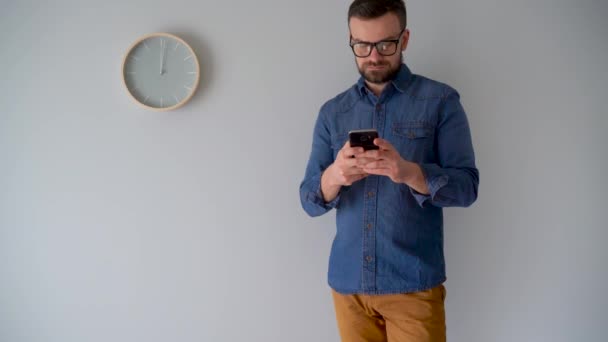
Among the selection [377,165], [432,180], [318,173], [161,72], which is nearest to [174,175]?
[161,72]

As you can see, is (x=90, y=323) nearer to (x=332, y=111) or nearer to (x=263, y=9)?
(x=332, y=111)

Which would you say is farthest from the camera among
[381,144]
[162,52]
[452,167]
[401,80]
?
[162,52]

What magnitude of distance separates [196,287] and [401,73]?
110 cm

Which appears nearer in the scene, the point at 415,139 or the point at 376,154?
the point at 376,154

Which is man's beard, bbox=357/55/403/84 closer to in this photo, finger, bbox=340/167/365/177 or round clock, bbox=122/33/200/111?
finger, bbox=340/167/365/177

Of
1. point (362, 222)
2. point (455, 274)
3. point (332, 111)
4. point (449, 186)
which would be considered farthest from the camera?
point (455, 274)

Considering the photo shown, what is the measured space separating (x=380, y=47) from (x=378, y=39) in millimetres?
26

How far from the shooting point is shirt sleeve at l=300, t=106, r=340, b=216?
1.21 m

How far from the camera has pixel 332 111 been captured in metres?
1.32

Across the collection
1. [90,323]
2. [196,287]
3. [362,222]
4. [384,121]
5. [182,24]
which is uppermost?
[182,24]

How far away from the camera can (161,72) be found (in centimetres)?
152

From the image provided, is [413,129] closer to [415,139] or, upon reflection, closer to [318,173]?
[415,139]

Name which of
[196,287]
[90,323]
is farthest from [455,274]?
[90,323]

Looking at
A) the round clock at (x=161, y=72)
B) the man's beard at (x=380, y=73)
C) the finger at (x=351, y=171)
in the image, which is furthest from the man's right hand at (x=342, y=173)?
the round clock at (x=161, y=72)
